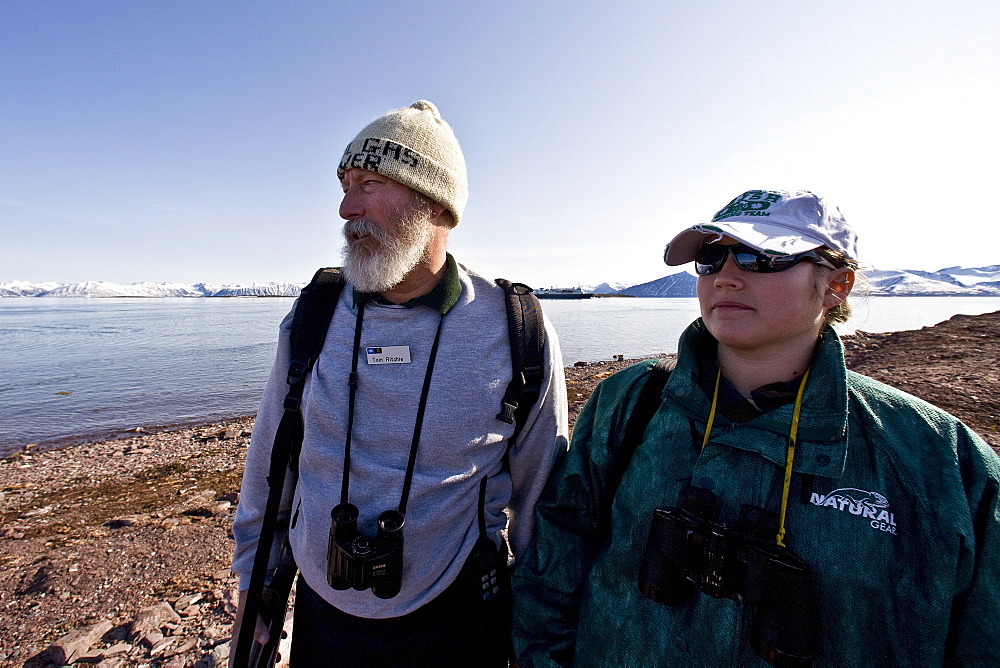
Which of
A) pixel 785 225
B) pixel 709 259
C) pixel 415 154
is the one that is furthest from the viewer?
pixel 415 154

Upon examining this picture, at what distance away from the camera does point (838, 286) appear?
1.98 meters

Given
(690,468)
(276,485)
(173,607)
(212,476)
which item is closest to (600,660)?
(690,468)

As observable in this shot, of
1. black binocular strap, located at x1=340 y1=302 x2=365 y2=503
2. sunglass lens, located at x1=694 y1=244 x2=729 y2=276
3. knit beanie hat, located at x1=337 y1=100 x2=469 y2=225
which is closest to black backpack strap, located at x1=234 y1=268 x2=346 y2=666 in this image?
black binocular strap, located at x1=340 y1=302 x2=365 y2=503

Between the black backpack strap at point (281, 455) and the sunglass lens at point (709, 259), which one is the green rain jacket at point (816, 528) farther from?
the black backpack strap at point (281, 455)

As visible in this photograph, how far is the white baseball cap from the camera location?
1.83 m

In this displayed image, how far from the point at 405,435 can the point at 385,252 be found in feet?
3.10

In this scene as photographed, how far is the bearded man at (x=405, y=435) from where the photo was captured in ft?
7.30

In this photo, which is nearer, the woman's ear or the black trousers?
the woman's ear

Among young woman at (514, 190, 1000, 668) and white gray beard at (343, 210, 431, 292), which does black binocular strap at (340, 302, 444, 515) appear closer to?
white gray beard at (343, 210, 431, 292)

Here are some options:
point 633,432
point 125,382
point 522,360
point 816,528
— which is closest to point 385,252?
point 522,360

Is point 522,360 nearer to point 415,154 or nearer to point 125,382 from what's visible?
point 415,154

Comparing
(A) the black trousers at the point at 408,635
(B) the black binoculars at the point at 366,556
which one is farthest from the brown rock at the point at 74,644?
(B) the black binoculars at the point at 366,556

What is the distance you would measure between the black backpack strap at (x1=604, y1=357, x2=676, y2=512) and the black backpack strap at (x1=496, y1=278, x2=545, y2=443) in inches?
20.0

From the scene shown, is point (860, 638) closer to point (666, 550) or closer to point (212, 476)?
point (666, 550)
